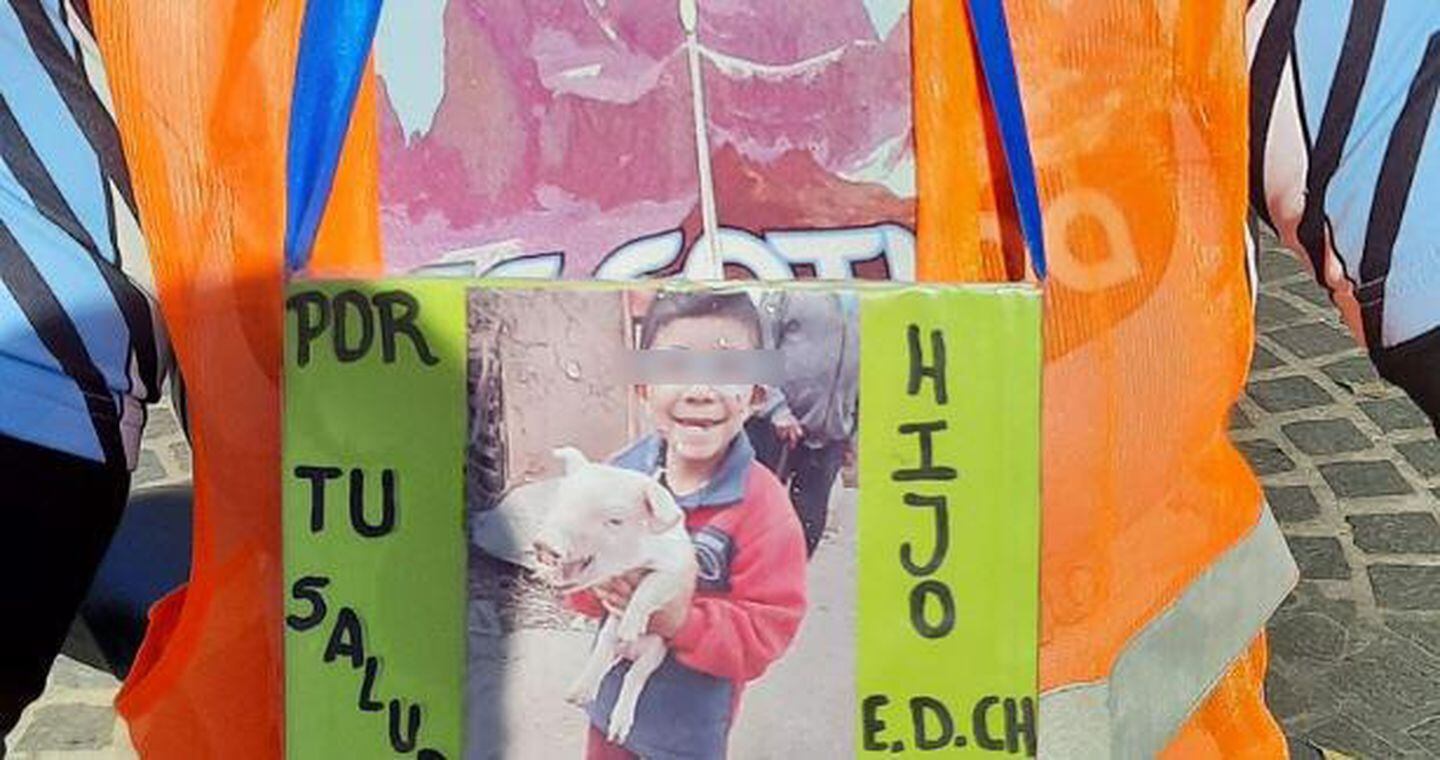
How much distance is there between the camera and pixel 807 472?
91cm

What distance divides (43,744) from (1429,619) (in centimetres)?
192

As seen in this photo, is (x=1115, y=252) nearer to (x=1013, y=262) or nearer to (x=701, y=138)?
(x=1013, y=262)

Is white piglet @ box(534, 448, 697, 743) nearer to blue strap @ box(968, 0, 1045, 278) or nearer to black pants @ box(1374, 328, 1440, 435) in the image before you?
blue strap @ box(968, 0, 1045, 278)

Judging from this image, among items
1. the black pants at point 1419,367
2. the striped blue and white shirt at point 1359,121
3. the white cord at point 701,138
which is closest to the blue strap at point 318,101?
the white cord at point 701,138

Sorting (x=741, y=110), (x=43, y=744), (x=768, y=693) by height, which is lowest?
(x=43, y=744)

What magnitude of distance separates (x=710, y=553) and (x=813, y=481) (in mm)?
51

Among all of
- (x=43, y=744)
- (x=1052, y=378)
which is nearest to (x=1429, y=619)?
(x=43, y=744)

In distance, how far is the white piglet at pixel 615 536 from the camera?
0.90m

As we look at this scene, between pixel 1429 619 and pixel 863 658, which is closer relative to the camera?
pixel 863 658

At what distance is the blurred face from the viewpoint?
0.88 metres

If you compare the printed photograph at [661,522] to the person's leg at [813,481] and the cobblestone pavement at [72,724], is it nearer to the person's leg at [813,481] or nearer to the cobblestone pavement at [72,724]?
the person's leg at [813,481]

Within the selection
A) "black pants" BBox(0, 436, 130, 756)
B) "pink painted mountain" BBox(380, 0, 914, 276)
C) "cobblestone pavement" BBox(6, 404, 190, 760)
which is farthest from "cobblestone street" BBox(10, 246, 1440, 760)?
"pink painted mountain" BBox(380, 0, 914, 276)

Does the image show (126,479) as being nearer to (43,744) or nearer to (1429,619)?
(43,744)

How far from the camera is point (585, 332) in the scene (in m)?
0.88
